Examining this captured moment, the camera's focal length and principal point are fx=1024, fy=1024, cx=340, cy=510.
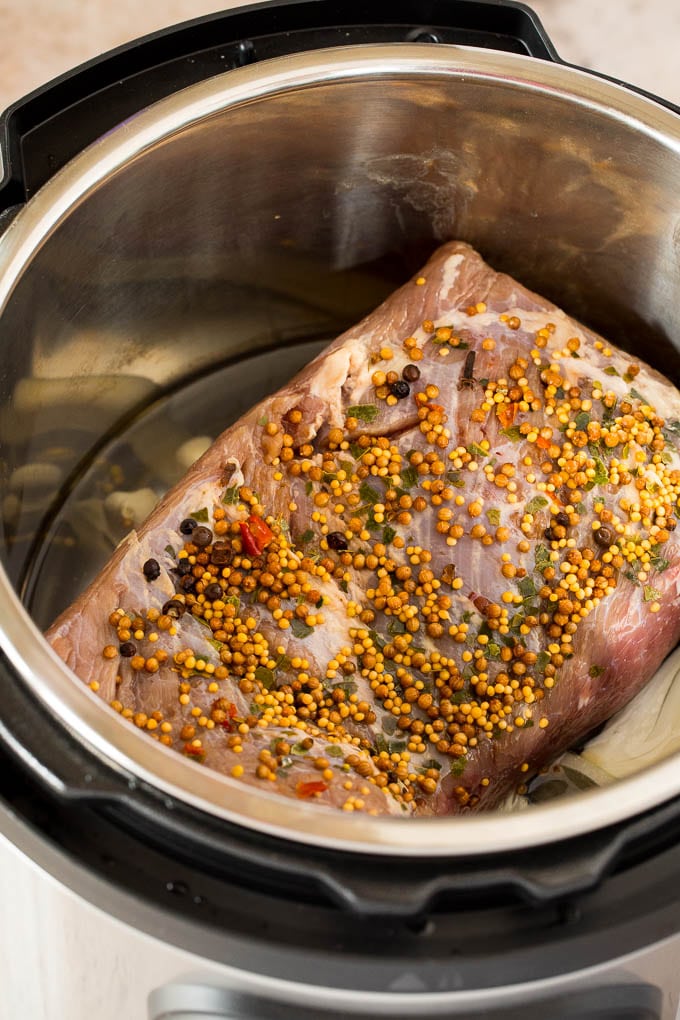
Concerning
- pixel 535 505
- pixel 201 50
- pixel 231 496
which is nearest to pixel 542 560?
pixel 535 505

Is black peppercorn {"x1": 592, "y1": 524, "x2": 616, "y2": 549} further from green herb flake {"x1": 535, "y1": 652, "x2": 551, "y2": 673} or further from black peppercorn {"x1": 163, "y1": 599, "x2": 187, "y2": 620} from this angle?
black peppercorn {"x1": 163, "y1": 599, "x2": 187, "y2": 620}

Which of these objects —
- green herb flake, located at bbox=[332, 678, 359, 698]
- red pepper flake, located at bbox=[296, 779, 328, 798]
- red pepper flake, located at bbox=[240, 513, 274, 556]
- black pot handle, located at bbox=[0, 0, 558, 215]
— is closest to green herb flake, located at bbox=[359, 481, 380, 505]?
red pepper flake, located at bbox=[240, 513, 274, 556]

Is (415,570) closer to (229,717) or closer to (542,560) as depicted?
(542,560)

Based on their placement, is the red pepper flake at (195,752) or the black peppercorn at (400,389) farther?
the black peppercorn at (400,389)

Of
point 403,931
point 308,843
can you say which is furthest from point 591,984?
point 308,843

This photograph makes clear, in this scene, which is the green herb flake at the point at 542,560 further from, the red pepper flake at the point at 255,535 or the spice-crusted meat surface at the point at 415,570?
the red pepper flake at the point at 255,535

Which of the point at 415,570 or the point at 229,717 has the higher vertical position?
the point at 415,570

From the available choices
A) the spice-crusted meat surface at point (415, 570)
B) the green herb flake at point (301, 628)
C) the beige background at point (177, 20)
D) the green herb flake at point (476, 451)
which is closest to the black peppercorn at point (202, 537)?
the spice-crusted meat surface at point (415, 570)
